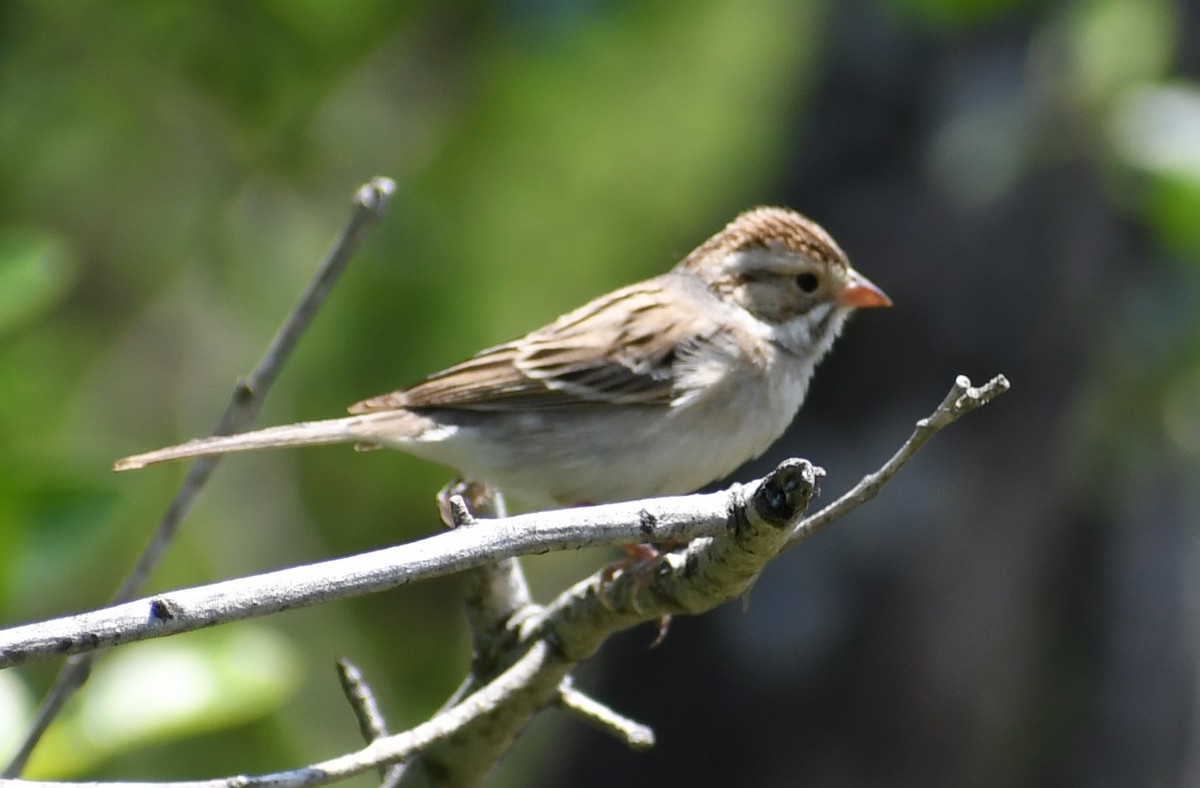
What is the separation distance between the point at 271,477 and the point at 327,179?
3.76 feet

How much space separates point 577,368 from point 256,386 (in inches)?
60.2

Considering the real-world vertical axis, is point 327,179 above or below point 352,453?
above

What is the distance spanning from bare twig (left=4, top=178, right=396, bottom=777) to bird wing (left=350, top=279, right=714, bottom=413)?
117 centimetres

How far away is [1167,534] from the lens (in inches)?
270

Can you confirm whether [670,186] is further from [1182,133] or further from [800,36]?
[1182,133]

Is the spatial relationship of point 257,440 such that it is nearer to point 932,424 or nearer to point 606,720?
point 606,720

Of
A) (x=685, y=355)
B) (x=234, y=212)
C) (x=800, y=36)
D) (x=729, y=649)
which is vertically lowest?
(x=729, y=649)

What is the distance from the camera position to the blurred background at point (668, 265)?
5.04 m

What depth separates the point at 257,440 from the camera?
3342mm

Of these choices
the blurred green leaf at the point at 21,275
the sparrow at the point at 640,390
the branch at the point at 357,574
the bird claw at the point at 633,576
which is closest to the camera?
the branch at the point at 357,574

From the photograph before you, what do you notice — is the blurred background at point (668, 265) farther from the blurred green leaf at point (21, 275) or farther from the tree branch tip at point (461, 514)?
the tree branch tip at point (461, 514)

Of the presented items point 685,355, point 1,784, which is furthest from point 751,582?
point 685,355

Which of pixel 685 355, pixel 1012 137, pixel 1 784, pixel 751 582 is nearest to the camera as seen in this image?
pixel 1 784

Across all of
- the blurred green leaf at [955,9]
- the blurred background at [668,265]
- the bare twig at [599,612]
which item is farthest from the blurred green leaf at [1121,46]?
the bare twig at [599,612]
